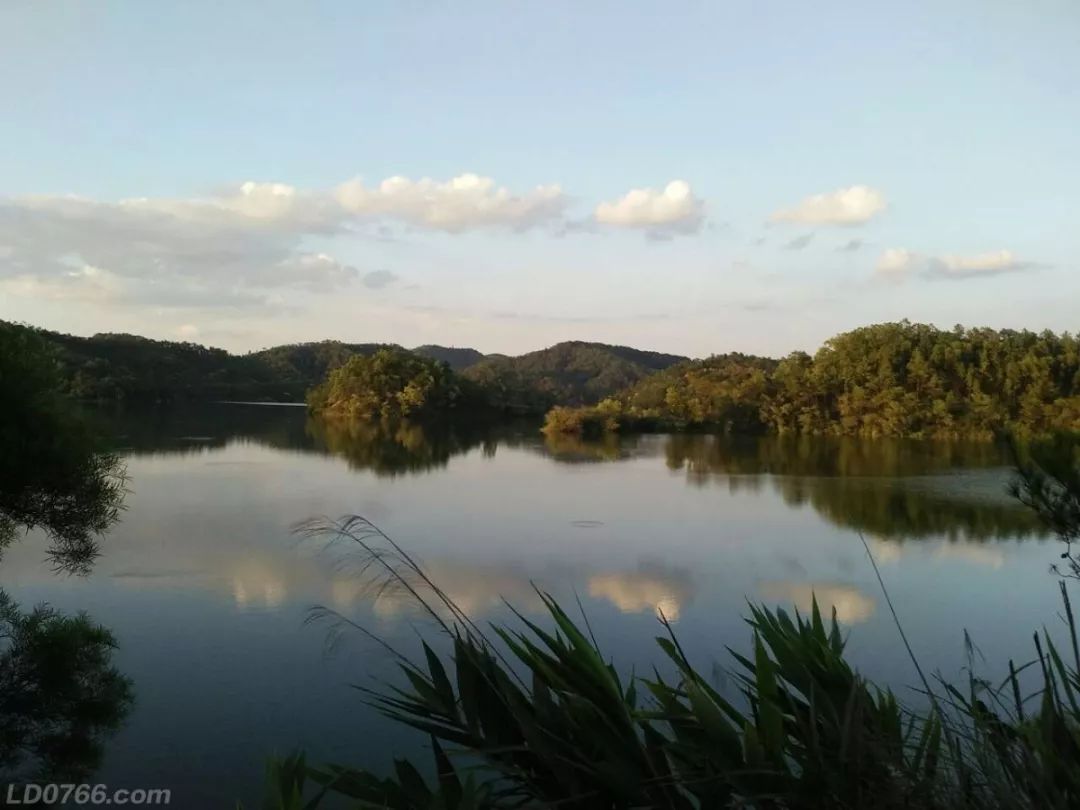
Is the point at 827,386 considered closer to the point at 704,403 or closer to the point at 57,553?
the point at 704,403

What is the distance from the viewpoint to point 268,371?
5891 centimetres

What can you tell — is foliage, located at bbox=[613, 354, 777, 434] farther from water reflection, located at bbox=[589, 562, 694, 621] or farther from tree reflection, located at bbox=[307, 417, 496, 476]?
water reflection, located at bbox=[589, 562, 694, 621]

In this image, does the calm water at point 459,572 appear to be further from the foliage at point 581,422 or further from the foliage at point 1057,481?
the foliage at point 581,422

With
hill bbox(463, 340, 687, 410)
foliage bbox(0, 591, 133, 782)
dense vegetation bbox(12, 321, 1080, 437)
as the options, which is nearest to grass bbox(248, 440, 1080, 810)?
foliage bbox(0, 591, 133, 782)

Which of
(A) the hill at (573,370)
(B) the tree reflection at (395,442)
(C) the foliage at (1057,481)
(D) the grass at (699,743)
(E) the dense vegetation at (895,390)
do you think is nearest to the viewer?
(D) the grass at (699,743)

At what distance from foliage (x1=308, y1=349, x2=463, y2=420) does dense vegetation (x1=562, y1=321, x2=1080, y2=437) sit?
31.9 feet

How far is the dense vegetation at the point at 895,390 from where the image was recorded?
3419 centimetres

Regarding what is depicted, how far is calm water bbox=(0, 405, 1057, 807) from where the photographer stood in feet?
16.2

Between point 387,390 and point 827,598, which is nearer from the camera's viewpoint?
point 827,598

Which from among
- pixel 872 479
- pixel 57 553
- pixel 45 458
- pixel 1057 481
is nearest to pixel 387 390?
pixel 872 479

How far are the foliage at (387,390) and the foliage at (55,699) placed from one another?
1478 inches

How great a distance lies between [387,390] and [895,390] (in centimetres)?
2452

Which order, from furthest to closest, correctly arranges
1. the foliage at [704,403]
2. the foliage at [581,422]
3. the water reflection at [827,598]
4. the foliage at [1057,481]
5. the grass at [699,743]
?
the foliage at [704,403] → the foliage at [581,422] → the water reflection at [827,598] → the foliage at [1057,481] → the grass at [699,743]

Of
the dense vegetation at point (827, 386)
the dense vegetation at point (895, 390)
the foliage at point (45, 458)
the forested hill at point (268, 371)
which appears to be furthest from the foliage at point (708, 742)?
the dense vegetation at point (895, 390)
